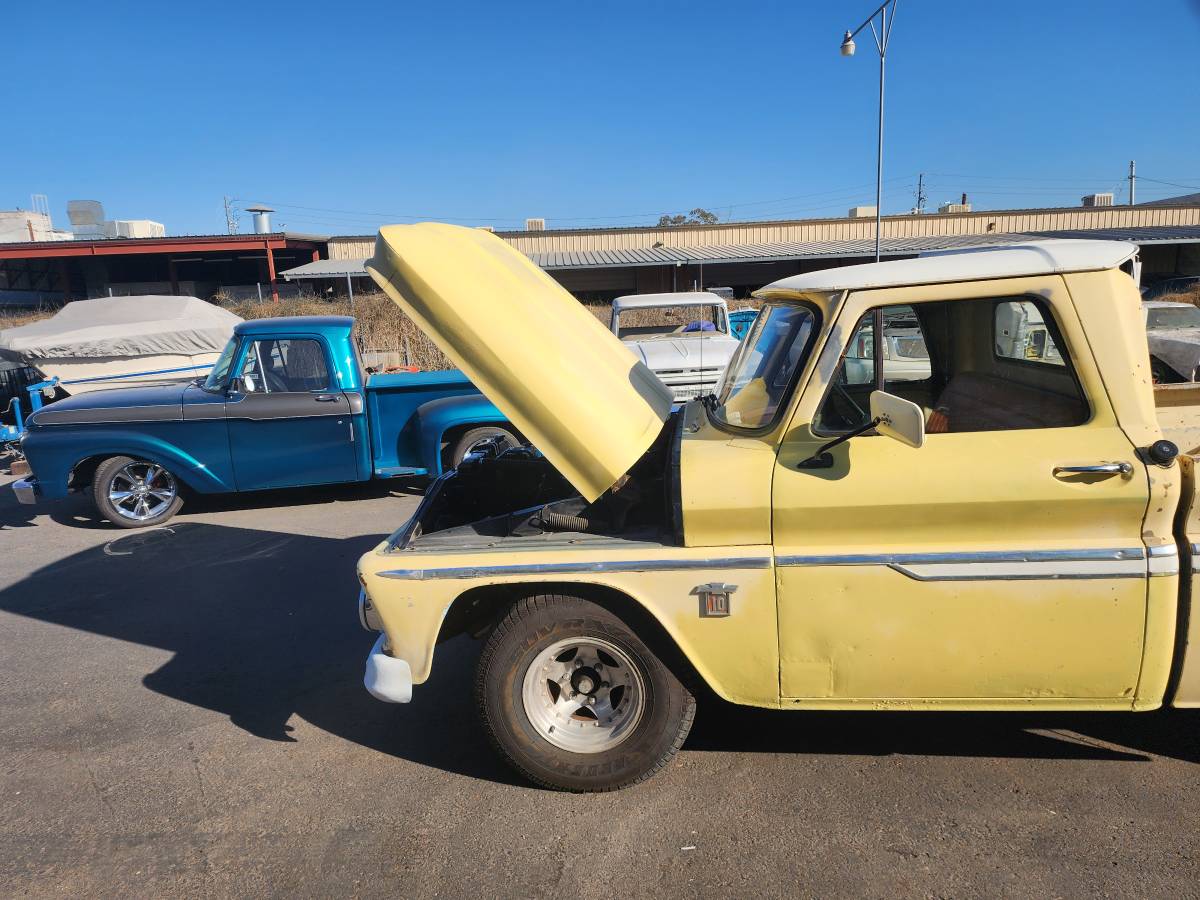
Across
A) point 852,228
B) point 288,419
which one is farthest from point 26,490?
point 852,228

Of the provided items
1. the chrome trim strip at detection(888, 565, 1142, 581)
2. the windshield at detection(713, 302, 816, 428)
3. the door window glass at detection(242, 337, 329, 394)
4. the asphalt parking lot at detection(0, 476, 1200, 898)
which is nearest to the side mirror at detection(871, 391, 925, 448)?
the windshield at detection(713, 302, 816, 428)

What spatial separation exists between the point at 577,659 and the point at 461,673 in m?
1.35

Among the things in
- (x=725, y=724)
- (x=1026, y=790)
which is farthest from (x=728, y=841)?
(x=1026, y=790)

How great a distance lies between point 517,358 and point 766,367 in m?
1.05

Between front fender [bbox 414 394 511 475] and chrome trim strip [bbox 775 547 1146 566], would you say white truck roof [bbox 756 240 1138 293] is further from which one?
front fender [bbox 414 394 511 475]

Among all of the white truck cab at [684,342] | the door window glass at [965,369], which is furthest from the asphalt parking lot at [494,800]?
the white truck cab at [684,342]

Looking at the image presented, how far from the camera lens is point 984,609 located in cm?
277

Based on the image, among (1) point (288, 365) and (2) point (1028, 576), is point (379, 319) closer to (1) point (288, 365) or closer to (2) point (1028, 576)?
(1) point (288, 365)

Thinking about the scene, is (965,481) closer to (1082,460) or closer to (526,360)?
(1082,460)

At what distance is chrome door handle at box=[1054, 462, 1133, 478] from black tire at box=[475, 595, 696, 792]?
1589 mm

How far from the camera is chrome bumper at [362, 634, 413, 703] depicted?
3066 mm

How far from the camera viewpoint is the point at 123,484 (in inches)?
298

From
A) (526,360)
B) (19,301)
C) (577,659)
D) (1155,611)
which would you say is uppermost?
(19,301)

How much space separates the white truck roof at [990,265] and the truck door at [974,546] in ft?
0.15
